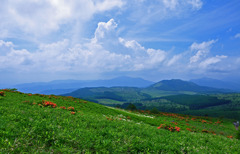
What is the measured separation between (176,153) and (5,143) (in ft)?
36.4

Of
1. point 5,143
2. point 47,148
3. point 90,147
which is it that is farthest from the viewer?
point 90,147

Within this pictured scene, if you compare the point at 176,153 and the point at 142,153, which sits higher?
the point at 142,153

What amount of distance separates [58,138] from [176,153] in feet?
28.2

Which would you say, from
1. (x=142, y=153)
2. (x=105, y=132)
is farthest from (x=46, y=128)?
(x=142, y=153)

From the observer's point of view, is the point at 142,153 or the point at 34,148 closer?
the point at 34,148

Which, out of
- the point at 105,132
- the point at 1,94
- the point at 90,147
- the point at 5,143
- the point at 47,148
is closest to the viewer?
the point at 5,143

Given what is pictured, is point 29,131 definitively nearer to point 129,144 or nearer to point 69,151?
point 69,151

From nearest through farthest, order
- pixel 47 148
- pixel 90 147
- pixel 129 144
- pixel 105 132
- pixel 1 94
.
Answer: pixel 47 148
pixel 90 147
pixel 129 144
pixel 105 132
pixel 1 94

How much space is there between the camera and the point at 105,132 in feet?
35.0

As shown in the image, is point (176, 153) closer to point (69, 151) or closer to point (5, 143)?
point (69, 151)

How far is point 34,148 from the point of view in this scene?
7.22 meters

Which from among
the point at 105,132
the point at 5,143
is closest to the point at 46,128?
the point at 5,143

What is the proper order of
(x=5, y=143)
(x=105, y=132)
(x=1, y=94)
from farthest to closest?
1. (x=1, y=94)
2. (x=105, y=132)
3. (x=5, y=143)

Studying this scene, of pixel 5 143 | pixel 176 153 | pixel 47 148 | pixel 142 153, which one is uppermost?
pixel 5 143
